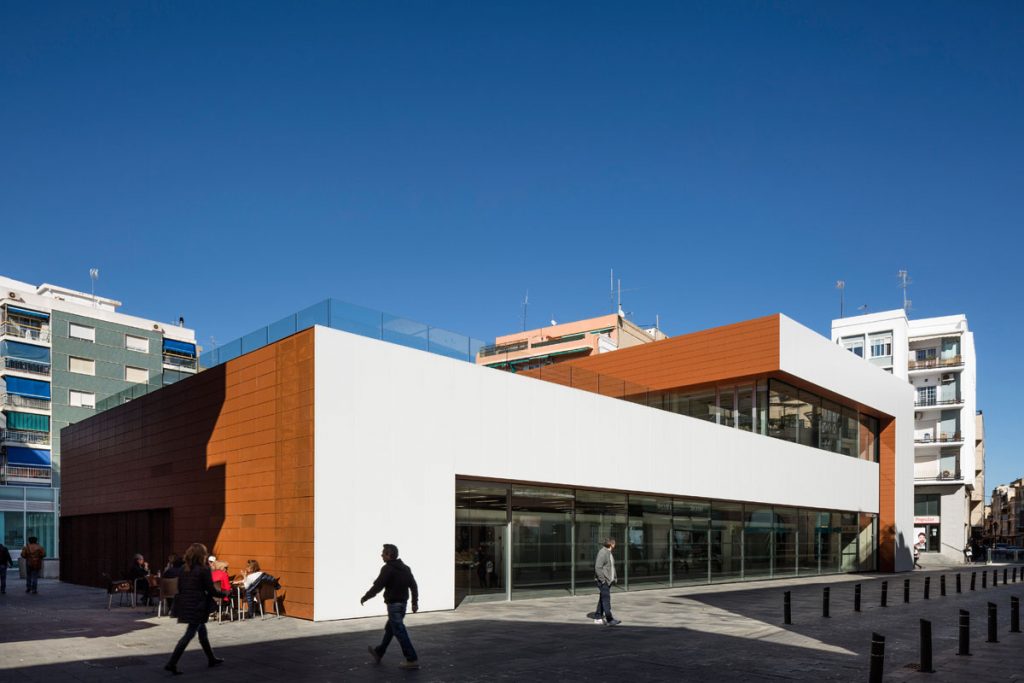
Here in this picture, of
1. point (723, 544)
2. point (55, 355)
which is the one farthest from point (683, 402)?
point (55, 355)

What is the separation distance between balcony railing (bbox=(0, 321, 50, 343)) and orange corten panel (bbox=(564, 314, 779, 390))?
48279 millimetres

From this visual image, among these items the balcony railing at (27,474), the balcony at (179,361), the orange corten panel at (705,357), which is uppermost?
the balcony at (179,361)

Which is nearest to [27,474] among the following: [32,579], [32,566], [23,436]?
[23,436]

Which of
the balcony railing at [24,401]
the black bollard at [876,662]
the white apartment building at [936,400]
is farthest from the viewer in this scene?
the white apartment building at [936,400]

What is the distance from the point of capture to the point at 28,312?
60.0m

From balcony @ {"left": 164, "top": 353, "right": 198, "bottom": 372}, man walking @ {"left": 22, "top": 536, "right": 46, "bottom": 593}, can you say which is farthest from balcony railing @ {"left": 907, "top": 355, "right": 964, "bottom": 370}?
man walking @ {"left": 22, "top": 536, "right": 46, "bottom": 593}

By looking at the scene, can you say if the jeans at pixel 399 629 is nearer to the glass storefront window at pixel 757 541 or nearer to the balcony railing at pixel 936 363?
the glass storefront window at pixel 757 541

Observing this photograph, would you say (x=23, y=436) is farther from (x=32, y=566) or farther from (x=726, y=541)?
(x=726, y=541)

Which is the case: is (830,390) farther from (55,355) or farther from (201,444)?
(55,355)

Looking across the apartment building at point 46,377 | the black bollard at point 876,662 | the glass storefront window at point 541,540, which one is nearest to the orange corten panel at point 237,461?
the glass storefront window at point 541,540

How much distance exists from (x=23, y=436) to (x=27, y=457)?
1581mm

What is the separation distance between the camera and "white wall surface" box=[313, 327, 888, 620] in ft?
50.3

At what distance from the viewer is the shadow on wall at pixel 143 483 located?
62.8ft

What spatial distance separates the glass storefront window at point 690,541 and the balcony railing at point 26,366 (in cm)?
5381
